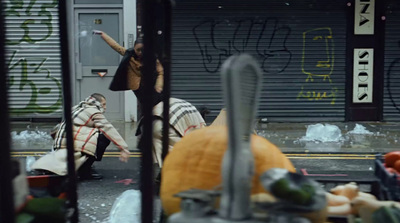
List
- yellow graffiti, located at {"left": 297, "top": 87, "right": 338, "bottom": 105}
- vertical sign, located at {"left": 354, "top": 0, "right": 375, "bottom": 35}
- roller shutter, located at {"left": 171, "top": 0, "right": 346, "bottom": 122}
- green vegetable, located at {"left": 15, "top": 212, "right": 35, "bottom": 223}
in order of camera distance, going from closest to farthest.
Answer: green vegetable, located at {"left": 15, "top": 212, "right": 35, "bottom": 223}, vertical sign, located at {"left": 354, "top": 0, "right": 375, "bottom": 35}, roller shutter, located at {"left": 171, "top": 0, "right": 346, "bottom": 122}, yellow graffiti, located at {"left": 297, "top": 87, "right": 338, "bottom": 105}

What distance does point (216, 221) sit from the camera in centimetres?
166

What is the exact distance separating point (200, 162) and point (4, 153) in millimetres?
814

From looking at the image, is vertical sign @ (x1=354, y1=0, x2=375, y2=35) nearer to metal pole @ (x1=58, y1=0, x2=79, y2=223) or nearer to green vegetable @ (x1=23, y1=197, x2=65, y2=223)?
metal pole @ (x1=58, y1=0, x2=79, y2=223)

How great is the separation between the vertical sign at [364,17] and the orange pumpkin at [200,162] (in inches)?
428

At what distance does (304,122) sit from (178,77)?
3267mm

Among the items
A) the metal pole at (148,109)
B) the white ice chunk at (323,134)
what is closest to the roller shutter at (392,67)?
the white ice chunk at (323,134)

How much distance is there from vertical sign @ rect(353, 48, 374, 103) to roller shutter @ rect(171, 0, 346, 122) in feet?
1.06

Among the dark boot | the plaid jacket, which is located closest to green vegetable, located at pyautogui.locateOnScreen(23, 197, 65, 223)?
the plaid jacket

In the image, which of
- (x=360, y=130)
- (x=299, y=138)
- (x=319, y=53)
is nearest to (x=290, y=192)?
(x=299, y=138)

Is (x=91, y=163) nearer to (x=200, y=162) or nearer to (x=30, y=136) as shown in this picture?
(x=30, y=136)

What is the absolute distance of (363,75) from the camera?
41.4 feet

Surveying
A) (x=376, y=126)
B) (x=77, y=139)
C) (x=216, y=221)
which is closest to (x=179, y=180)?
(x=216, y=221)

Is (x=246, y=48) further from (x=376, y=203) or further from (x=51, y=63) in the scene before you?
(x=376, y=203)

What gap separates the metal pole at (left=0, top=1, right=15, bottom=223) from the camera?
1.73 metres
